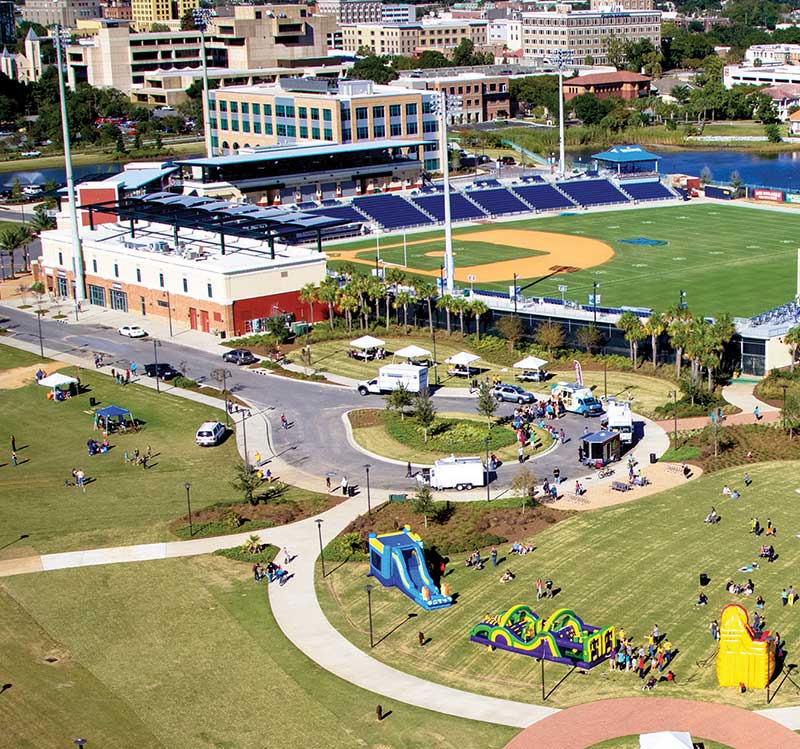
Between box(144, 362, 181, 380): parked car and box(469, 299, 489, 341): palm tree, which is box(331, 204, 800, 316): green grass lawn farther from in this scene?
box(144, 362, 181, 380): parked car

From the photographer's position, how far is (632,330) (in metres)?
102

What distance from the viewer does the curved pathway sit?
51375 millimetres

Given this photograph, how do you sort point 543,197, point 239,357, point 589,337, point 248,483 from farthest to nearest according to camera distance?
1. point 543,197
2. point 239,357
3. point 589,337
4. point 248,483

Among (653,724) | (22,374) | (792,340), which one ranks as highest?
(792,340)

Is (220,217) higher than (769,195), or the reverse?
(220,217)

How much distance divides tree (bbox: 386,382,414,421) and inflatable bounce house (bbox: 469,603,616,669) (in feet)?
107

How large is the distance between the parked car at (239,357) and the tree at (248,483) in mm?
30116

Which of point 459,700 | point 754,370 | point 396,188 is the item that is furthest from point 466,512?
point 396,188

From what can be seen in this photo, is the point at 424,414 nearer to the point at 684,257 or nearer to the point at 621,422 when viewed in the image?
the point at 621,422

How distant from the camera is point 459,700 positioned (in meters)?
55.3

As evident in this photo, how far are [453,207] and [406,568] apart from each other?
118452mm

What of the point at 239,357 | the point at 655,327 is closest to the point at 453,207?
the point at 239,357

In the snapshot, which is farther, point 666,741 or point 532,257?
point 532,257

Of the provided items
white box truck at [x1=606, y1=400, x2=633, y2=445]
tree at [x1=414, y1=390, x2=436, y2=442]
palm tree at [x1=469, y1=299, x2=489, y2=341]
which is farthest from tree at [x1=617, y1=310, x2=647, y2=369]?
tree at [x1=414, y1=390, x2=436, y2=442]
